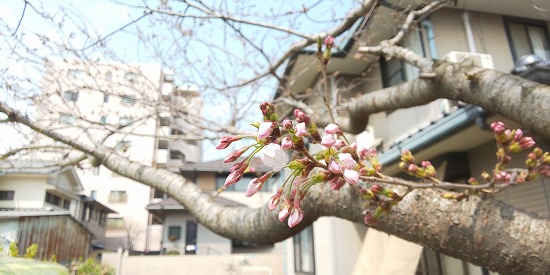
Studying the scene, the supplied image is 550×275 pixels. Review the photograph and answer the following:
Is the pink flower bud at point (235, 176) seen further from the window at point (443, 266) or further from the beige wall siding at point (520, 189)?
the window at point (443, 266)

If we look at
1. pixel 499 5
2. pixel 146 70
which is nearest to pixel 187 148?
pixel 146 70

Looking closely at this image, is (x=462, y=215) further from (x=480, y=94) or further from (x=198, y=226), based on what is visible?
(x=198, y=226)

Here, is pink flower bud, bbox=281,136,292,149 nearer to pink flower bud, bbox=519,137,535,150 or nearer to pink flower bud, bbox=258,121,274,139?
pink flower bud, bbox=258,121,274,139

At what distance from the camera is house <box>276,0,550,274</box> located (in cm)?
443

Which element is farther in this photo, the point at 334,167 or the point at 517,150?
the point at 517,150

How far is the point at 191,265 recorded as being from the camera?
14422mm

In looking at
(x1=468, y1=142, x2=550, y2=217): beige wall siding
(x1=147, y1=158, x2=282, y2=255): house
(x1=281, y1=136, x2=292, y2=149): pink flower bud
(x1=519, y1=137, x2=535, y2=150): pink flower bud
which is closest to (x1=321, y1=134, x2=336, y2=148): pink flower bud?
(x1=281, y1=136, x2=292, y2=149): pink flower bud

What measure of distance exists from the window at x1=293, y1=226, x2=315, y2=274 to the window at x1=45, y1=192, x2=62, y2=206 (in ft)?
46.8

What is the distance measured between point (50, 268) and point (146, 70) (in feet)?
18.9

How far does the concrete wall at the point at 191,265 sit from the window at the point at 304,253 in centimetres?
427

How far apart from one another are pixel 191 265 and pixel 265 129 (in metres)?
14.8

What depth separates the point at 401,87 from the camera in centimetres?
239

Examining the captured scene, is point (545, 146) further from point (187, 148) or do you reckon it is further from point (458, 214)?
point (187, 148)

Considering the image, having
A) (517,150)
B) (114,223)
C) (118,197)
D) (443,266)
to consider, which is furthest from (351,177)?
(114,223)
